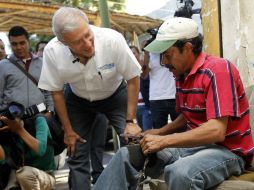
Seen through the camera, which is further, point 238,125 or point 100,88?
point 100,88

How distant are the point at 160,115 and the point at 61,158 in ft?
4.41

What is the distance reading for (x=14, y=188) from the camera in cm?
392

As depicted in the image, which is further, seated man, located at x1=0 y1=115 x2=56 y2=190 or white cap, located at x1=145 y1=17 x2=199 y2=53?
seated man, located at x1=0 y1=115 x2=56 y2=190

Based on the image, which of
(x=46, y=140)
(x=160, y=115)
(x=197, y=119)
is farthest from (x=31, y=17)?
(x=197, y=119)

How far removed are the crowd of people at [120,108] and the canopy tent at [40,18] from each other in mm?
2467

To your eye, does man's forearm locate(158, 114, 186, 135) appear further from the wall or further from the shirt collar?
the wall

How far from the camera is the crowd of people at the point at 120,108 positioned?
8.41ft

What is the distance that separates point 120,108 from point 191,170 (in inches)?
66.0

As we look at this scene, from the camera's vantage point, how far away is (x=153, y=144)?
2.62m

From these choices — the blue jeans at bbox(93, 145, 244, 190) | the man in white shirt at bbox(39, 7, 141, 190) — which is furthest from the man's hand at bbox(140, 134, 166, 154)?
the man in white shirt at bbox(39, 7, 141, 190)

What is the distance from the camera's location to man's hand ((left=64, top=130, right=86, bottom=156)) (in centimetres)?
391

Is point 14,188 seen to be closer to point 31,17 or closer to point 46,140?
point 46,140

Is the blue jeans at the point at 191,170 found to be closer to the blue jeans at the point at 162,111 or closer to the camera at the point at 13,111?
the camera at the point at 13,111

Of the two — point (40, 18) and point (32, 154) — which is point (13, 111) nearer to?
point (32, 154)
